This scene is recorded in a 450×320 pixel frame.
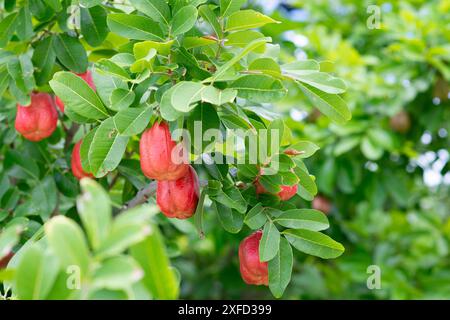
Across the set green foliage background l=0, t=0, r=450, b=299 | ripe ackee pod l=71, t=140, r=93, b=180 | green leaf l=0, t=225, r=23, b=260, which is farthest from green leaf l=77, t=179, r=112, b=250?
green foliage background l=0, t=0, r=450, b=299

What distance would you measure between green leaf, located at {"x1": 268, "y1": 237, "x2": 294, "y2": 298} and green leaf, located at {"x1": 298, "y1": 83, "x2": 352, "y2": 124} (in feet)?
0.82

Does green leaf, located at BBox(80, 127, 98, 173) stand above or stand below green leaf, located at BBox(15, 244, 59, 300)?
above

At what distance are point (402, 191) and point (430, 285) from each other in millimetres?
371

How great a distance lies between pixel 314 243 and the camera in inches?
46.8

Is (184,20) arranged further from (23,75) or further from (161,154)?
(23,75)

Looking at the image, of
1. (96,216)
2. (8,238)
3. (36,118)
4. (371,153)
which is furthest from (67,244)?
(371,153)

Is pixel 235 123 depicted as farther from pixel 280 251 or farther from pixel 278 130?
pixel 280 251

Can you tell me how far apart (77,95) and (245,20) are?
31cm

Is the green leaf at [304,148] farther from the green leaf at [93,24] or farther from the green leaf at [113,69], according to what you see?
the green leaf at [93,24]

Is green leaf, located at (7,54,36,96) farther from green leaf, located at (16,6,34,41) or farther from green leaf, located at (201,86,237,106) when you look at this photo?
green leaf, located at (201,86,237,106)

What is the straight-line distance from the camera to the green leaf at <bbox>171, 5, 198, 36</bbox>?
1108 mm

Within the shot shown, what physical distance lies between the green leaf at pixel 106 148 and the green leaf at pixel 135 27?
15 centimetres

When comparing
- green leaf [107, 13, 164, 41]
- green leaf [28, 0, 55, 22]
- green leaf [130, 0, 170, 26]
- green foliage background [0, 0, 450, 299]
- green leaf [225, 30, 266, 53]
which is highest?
green leaf [28, 0, 55, 22]
